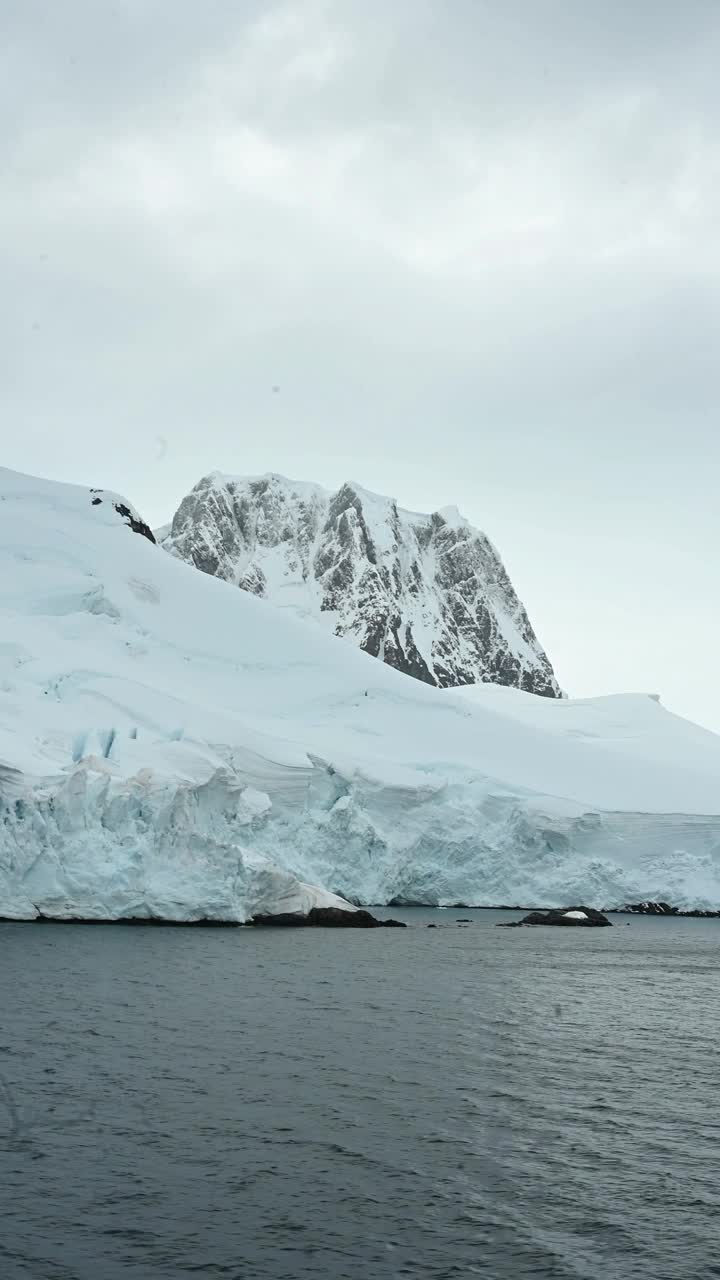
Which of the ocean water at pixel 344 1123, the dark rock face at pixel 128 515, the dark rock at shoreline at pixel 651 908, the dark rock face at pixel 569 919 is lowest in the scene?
the ocean water at pixel 344 1123

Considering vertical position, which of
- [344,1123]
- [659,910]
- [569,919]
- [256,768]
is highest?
[256,768]

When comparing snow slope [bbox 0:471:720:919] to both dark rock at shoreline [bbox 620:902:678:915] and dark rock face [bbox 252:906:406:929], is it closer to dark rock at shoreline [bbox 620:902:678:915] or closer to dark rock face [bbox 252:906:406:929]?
dark rock face [bbox 252:906:406:929]

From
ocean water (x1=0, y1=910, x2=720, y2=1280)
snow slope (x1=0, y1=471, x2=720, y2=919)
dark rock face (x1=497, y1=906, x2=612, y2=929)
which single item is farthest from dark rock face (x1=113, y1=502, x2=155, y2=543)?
ocean water (x1=0, y1=910, x2=720, y2=1280)

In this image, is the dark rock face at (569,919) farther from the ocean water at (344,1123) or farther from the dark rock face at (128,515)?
the dark rock face at (128,515)

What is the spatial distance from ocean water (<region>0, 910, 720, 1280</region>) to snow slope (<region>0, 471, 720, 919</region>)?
312 inches

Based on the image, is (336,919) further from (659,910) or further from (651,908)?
(659,910)

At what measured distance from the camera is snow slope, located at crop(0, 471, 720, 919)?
38.0 metres

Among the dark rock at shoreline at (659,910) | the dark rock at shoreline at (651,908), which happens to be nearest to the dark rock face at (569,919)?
the dark rock at shoreline at (651,908)

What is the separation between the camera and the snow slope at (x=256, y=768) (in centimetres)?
3797

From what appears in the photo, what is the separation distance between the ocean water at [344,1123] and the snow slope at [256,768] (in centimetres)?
794

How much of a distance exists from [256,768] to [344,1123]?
37.6 m

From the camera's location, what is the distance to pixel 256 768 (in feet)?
174

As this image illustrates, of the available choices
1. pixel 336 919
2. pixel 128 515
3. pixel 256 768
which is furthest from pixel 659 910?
pixel 128 515

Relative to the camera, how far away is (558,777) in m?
66.2
